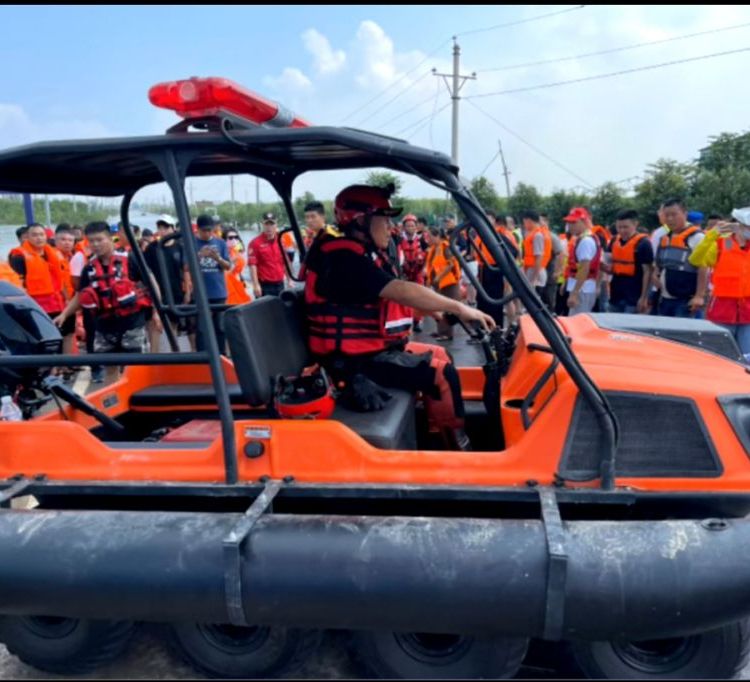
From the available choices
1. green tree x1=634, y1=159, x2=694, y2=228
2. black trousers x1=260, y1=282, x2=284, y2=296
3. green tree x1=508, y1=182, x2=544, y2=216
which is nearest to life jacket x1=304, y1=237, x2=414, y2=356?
black trousers x1=260, y1=282, x2=284, y2=296

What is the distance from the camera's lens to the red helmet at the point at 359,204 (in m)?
3.21

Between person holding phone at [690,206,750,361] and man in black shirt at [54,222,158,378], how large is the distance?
5018 millimetres

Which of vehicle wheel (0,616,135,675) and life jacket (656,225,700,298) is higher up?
life jacket (656,225,700,298)

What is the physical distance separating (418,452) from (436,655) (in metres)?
0.75

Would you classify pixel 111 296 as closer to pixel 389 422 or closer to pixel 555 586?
pixel 389 422

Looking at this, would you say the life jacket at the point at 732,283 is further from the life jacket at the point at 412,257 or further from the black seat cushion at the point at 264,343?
the life jacket at the point at 412,257

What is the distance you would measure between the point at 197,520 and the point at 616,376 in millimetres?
1585

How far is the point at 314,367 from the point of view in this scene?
3.37m

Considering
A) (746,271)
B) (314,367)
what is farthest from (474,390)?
(746,271)

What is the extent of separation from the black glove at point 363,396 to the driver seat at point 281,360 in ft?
0.10

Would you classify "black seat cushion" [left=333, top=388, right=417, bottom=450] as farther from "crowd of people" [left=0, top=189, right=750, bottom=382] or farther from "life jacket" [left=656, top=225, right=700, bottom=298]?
"life jacket" [left=656, top=225, right=700, bottom=298]

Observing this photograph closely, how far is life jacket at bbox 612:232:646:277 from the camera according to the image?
25.7 ft

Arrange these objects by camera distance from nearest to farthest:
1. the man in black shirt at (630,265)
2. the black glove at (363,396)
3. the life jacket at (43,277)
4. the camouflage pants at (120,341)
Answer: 1. the black glove at (363,396)
2. the camouflage pants at (120,341)
3. the life jacket at (43,277)
4. the man in black shirt at (630,265)

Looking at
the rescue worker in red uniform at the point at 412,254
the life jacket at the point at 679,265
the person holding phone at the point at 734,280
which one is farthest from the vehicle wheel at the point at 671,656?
the rescue worker in red uniform at the point at 412,254
